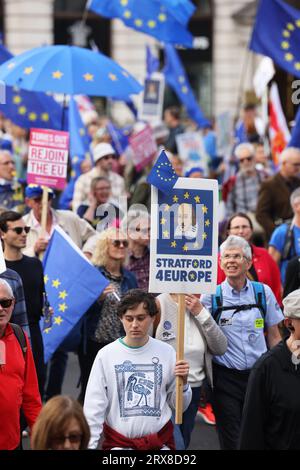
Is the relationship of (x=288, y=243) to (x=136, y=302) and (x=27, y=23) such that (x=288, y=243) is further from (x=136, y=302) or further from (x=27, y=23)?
(x=27, y=23)

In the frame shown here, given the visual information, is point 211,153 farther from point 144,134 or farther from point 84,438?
point 84,438

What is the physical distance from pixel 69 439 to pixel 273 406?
4.18 feet

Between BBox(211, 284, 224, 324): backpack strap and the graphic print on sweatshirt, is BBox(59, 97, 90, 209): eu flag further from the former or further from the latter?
the graphic print on sweatshirt

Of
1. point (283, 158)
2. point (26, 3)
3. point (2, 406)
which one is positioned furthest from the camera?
point (26, 3)

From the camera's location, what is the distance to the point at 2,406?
6207 mm

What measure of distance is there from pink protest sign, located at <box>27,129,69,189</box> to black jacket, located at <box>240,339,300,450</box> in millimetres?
4845

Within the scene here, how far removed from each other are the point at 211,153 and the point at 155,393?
1582 centimetres

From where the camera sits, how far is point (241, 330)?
25.3ft

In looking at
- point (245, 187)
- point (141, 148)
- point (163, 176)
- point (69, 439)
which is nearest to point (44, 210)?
point (163, 176)

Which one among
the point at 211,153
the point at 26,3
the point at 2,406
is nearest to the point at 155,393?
the point at 2,406

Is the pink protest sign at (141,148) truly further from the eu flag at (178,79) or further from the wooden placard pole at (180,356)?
the wooden placard pole at (180,356)

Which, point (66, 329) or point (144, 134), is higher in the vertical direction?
point (144, 134)

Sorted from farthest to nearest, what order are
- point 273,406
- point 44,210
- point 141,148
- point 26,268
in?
point 141,148
point 44,210
point 26,268
point 273,406

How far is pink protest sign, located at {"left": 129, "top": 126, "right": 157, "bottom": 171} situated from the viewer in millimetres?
14461
